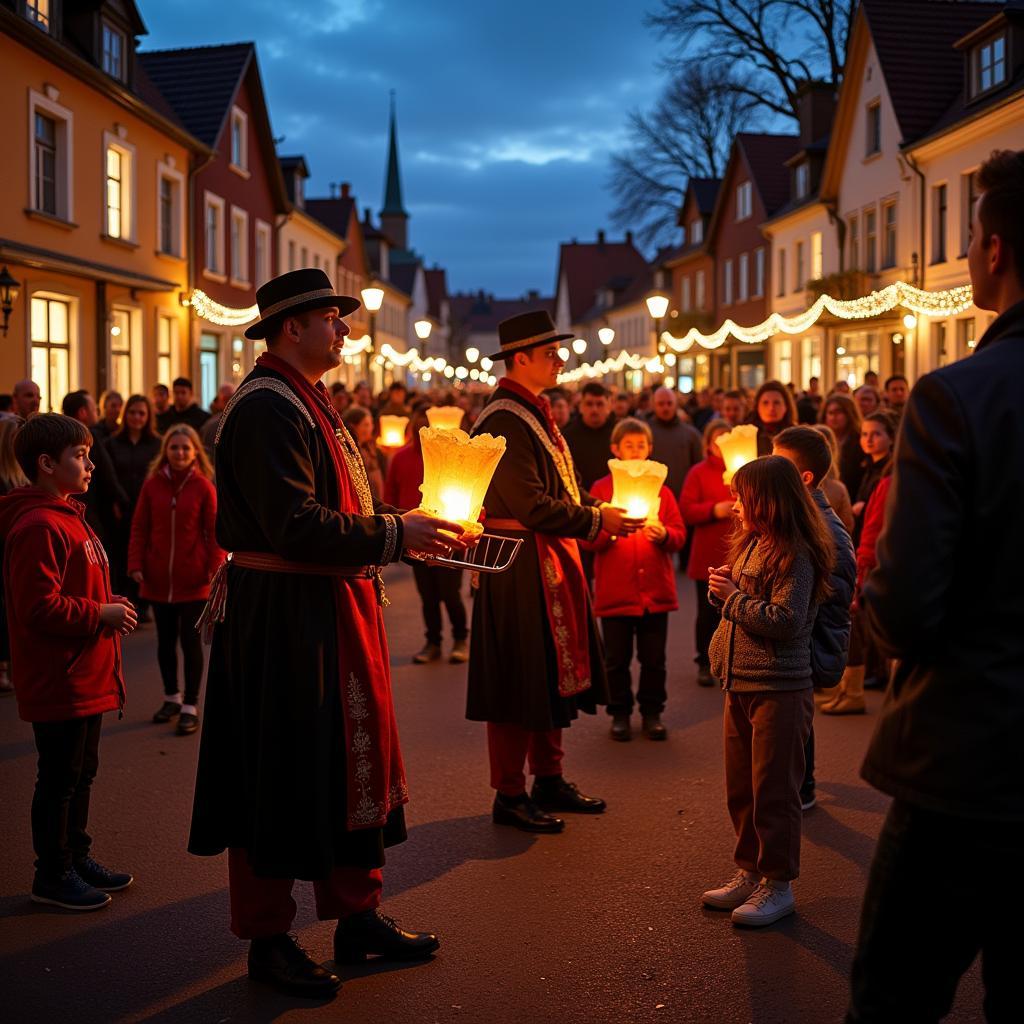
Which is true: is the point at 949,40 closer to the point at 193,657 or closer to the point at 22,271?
the point at 22,271

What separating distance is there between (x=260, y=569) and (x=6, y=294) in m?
15.3

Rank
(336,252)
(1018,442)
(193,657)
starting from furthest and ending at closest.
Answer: (336,252) → (193,657) → (1018,442)

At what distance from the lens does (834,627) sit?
544cm

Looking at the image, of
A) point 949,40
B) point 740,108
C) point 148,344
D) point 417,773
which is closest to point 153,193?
point 148,344

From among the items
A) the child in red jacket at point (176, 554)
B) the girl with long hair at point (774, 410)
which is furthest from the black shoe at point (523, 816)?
the girl with long hair at point (774, 410)

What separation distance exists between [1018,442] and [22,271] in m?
18.7

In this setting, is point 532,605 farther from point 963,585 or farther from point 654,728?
point 963,585

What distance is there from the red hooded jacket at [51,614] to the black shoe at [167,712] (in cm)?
296

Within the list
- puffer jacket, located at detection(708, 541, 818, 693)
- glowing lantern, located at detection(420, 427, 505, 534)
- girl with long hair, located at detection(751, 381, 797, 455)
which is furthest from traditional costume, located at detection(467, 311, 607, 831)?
girl with long hair, located at detection(751, 381, 797, 455)

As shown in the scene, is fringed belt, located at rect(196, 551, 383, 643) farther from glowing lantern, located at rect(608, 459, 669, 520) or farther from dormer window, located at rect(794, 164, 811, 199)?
dormer window, located at rect(794, 164, 811, 199)

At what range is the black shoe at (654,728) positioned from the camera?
7.80 m

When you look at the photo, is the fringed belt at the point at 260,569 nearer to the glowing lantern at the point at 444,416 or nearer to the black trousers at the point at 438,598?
the black trousers at the point at 438,598

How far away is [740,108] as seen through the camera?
47969mm

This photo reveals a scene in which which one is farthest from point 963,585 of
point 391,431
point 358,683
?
point 391,431
